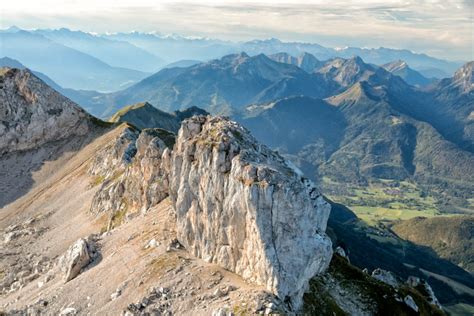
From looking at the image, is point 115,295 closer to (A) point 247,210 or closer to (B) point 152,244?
(B) point 152,244

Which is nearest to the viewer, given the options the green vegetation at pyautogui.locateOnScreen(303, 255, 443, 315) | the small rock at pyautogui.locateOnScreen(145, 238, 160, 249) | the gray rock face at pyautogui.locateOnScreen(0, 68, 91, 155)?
the green vegetation at pyautogui.locateOnScreen(303, 255, 443, 315)

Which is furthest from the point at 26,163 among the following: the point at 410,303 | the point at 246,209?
the point at 410,303

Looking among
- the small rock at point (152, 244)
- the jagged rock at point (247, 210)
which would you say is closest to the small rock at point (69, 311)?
the small rock at point (152, 244)

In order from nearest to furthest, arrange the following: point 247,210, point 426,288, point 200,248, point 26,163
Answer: point 247,210, point 200,248, point 426,288, point 26,163

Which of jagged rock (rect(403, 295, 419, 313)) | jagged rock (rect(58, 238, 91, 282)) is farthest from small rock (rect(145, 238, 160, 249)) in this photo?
jagged rock (rect(403, 295, 419, 313))

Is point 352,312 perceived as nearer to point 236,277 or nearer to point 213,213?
point 236,277

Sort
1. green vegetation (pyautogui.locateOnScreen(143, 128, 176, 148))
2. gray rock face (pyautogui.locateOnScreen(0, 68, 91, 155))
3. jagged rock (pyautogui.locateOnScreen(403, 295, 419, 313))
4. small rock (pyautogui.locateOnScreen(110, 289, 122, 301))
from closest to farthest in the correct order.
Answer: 1. small rock (pyautogui.locateOnScreen(110, 289, 122, 301))
2. jagged rock (pyautogui.locateOnScreen(403, 295, 419, 313))
3. green vegetation (pyautogui.locateOnScreen(143, 128, 176, 148))
4. gray rock face (pyautogui.locateOnScreen(0, 68, 91, 155))

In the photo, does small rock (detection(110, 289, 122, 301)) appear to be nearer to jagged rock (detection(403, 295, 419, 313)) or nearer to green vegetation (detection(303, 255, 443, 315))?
green vegetation (detection(303, 255, 443, 315))
